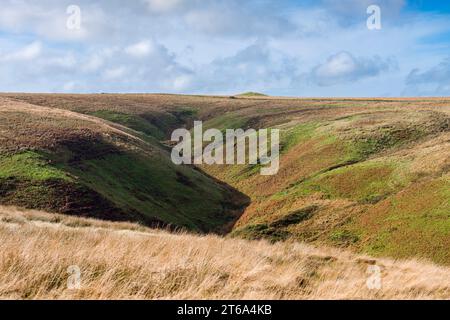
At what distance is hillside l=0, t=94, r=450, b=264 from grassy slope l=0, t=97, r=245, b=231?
569 cm

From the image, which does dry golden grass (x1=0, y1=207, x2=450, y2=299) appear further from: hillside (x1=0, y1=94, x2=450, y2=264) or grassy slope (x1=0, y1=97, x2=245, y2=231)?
grassy slope (x1=0, y1=97, x2=245, y2=231)

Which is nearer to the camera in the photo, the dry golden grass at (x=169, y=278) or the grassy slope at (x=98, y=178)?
the dry golden grass at (x=169, y=278)

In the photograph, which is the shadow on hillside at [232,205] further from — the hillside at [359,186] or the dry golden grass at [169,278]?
the dry golden grass at [169,278]

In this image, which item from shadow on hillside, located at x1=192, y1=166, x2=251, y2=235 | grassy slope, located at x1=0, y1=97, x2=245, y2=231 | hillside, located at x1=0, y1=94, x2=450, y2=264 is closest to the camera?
hillside, located at x1=0, y1=94, x2=450, y2=264

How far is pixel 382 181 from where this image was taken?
52.6 m

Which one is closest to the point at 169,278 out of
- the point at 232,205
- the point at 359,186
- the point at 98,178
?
the point at 359,186

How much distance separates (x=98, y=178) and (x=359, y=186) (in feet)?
98.5

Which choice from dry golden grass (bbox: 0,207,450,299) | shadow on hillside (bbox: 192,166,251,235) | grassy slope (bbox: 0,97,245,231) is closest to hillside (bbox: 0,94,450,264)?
shadow on hillside (bbox: 192,166,251,235)

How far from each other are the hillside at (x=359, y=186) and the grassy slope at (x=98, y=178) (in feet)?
18.7

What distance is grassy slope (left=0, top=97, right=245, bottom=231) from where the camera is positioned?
46.7 meters

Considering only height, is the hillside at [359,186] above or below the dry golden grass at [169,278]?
below

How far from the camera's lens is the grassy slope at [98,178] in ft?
153

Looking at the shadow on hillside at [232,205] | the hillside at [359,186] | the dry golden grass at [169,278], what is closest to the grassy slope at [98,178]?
the shadow on hillside at [232,205]
